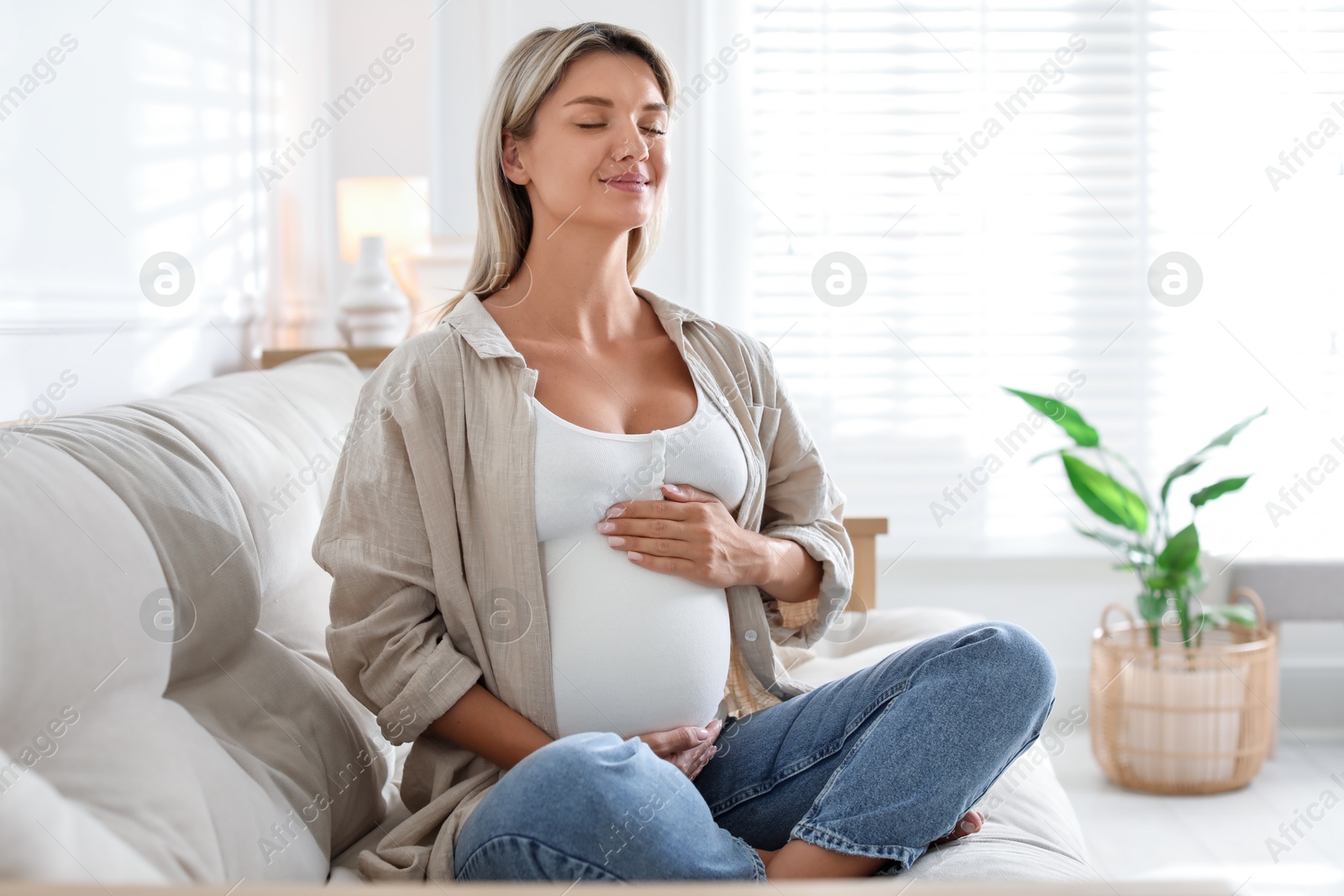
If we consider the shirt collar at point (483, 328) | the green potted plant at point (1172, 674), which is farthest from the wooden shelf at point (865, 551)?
the green potted plant at point (1172, 674)

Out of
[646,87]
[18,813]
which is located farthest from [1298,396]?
[18,813]

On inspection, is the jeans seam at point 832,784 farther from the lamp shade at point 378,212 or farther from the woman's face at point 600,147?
the lamp shade at point 378,212

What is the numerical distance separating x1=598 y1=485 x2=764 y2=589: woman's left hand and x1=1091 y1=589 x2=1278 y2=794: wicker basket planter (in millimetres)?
1647

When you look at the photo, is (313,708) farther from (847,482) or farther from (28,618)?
(847,482)

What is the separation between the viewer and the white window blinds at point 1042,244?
2.95 m

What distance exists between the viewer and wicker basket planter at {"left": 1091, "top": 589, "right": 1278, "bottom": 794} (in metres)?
2.48

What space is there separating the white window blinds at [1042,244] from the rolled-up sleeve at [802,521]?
1603 millimetres

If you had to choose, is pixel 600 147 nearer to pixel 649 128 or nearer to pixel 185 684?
pixel 649 128

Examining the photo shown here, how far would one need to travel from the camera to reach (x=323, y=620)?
4.50ft

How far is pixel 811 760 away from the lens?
1.15 m

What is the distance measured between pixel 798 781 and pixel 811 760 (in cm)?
3

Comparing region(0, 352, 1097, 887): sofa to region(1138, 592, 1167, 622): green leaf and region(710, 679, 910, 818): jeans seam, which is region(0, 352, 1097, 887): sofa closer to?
region(710, 679, 910, 818): jeans seam

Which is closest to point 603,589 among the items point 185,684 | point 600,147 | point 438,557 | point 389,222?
point 438,557

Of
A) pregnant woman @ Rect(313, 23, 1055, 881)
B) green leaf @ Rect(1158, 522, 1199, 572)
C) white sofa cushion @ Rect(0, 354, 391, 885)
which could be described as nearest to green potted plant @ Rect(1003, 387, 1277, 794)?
green leaf @ Rect(1158, 522, 1199, 572)
